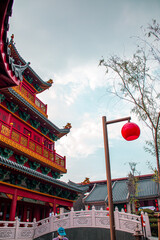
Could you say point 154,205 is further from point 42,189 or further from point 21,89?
point 21,89

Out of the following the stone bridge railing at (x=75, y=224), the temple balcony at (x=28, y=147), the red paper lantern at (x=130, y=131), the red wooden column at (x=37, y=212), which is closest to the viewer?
the red paper lantern at (x=130, y=131)

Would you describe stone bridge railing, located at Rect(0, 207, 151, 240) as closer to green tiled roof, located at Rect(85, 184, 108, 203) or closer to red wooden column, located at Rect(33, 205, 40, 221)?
red wooden column, located at Rect(33, 205, 40, 221)

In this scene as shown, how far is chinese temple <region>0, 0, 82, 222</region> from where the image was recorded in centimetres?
1041

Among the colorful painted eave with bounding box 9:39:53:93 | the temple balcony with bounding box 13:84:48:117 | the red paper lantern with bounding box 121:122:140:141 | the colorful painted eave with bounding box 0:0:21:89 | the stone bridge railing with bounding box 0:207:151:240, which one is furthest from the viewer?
the colorful painted eave with bounding box 9:39:53:93

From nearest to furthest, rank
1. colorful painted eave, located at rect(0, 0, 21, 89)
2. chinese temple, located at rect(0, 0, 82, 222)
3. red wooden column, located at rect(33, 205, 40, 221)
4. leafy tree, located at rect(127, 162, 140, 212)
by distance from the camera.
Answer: colorful painted eave, located at rect(0, 0, 21, 89)
chinese temple, located at rect(0, 0, 82, 222)
red wooden column, located at rect(33, 205, 40, 221)
leafy tree, located at rect(127, 162, 140, 212)

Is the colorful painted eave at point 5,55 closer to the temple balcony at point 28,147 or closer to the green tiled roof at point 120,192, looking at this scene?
the temple balcony at point 28,147

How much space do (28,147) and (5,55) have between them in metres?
9.03

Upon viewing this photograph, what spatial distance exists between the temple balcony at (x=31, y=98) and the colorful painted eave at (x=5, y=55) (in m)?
8.70

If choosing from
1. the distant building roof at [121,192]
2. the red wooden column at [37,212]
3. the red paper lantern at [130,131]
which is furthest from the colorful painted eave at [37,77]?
the distant building roof at [121,192]

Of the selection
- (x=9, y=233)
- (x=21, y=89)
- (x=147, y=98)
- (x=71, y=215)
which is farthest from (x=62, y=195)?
(x=147, y=98)

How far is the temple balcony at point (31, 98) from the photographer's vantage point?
1348 cm

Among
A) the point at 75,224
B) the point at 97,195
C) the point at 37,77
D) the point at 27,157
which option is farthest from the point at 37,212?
the point at 97,195


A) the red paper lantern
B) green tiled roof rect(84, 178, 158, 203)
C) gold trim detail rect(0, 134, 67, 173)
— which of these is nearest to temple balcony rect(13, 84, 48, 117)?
gold trim detail rect(0, 134, 67, 173)

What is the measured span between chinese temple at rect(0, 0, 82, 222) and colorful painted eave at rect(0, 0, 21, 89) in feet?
10.4
